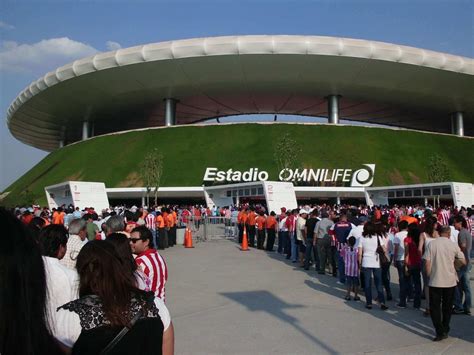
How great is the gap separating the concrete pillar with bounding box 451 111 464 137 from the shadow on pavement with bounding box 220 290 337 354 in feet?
172

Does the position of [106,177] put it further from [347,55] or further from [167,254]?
[167,254]

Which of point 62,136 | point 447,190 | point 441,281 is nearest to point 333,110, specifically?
point 447,190

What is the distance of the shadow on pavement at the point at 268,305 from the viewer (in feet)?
21.9

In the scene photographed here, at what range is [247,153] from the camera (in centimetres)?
4697

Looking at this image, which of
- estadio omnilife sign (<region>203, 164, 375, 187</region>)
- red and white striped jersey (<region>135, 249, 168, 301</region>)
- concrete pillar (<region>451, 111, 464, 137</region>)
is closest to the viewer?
red and white striped jersey (<region>135, 249, 168, 301</region>)

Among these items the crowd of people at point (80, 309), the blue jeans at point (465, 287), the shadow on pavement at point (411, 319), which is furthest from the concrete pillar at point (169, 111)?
the crowd of people at point (80, 309)

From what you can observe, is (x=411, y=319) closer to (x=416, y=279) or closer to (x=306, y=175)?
(x=416, y=279)

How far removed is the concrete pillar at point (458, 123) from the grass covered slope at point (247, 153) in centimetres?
227

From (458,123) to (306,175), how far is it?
24231 mm

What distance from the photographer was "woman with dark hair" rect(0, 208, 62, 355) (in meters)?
1.69

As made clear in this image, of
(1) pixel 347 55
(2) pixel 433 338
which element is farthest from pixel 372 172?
(2) pixel 433 338

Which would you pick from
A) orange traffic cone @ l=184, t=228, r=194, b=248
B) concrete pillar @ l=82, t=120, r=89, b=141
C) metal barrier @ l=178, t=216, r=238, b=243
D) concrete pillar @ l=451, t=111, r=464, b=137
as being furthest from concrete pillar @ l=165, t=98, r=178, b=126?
orange traffic cone @ l=184, t=228, r=194, b=248

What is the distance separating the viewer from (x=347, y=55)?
42.5 m

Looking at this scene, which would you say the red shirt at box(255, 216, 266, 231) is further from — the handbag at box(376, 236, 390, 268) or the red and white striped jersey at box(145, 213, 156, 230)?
the handbag at box(376, 236, 390, 268)
